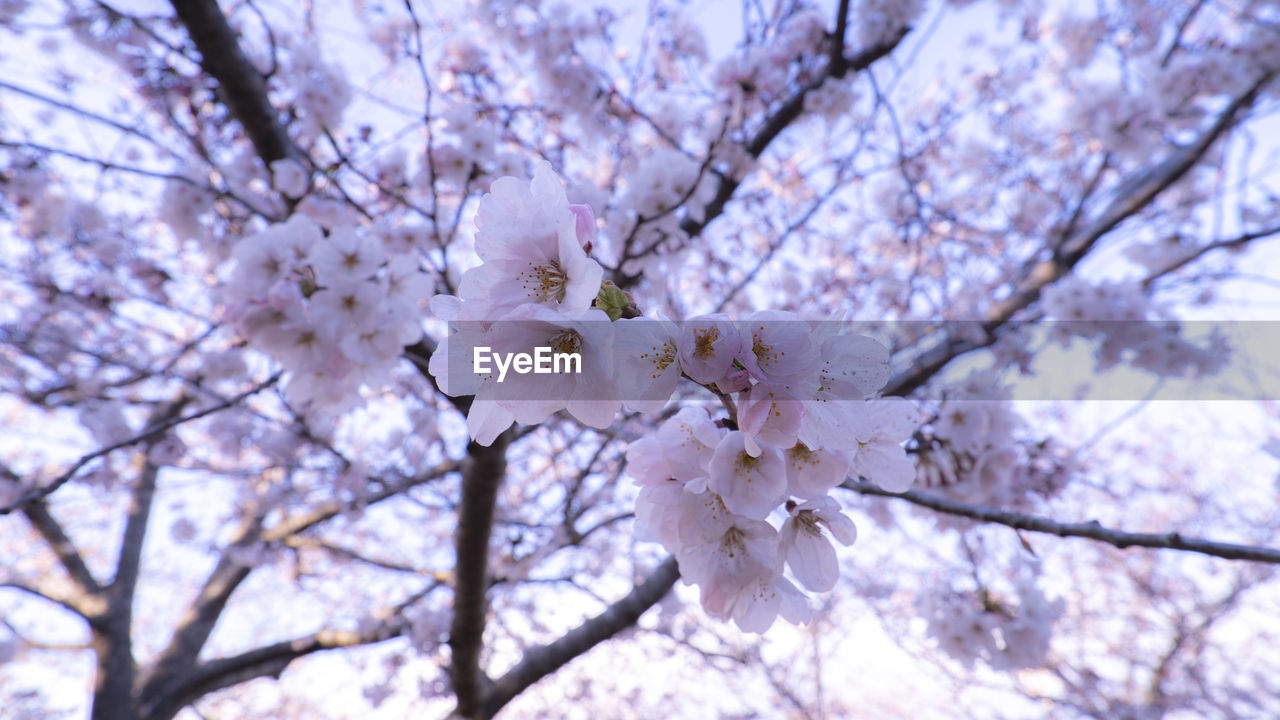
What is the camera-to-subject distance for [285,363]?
165cm

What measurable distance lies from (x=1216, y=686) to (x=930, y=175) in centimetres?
945

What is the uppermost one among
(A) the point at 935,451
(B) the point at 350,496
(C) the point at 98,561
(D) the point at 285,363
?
(C) the point at 98,561

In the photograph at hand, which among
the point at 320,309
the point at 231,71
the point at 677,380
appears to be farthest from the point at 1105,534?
the point at 231,71

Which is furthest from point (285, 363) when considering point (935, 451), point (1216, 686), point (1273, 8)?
point (1216, 686)

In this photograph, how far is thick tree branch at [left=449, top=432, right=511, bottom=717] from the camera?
2.08m

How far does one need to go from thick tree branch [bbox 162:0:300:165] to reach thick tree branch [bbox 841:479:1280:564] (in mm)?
2460

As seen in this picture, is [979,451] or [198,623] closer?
[979,451]

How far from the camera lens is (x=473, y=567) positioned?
7.91ft

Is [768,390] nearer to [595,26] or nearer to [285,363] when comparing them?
[285,363]

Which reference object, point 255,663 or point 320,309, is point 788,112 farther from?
point 255,663

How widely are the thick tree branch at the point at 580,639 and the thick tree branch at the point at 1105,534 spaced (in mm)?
1779

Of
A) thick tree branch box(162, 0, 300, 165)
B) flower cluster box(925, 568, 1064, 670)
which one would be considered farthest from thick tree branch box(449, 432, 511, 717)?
flower cluster box(925, 568, 1064, 670)

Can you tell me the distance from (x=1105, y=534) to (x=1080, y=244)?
11.7 feet

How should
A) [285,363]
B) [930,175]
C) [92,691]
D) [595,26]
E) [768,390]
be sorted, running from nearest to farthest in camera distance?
[768,390], [285,363], [595,26], [92,691], [930,175]
